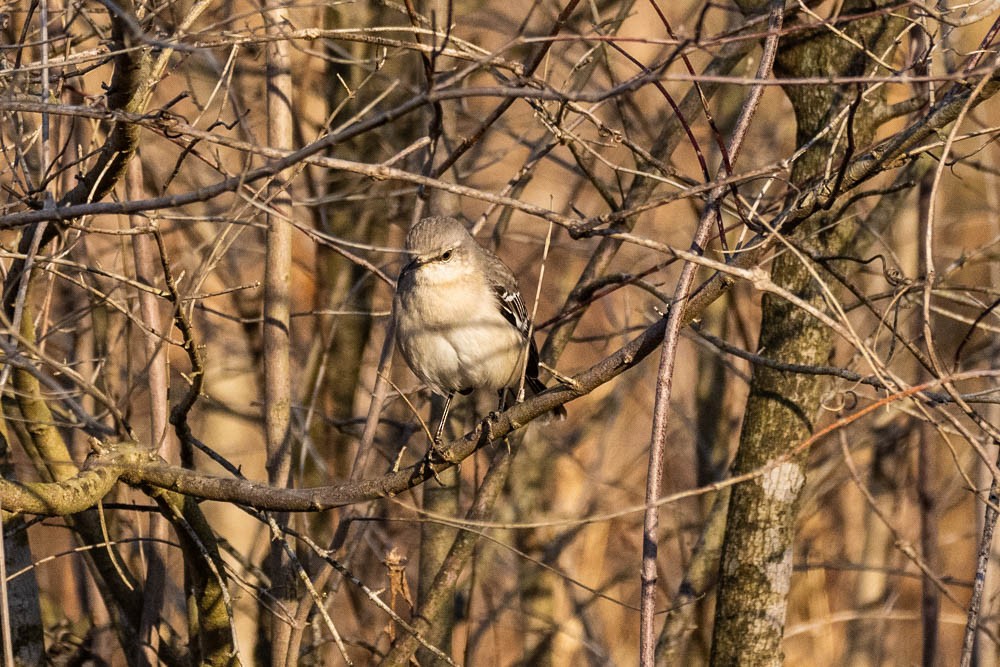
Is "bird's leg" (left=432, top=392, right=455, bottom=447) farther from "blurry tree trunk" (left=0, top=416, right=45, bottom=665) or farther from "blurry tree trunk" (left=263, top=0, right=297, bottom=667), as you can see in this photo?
"blurry tree trunk" (left=0, top=416, right=45, bottom=665)

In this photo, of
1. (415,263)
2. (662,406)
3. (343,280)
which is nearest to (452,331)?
(415,263)

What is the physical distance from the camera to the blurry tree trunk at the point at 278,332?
16.5 ft

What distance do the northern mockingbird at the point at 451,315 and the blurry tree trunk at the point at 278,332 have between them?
0.62 metres

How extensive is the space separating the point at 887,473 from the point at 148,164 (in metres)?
6.38

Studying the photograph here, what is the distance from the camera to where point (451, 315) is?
4980mm

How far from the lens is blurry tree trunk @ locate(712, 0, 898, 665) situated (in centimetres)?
509

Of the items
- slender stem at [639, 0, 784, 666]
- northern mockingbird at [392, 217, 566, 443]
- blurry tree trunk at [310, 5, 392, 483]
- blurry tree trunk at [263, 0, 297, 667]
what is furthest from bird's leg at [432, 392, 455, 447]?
slender stem at [639, 0, 784, 666]

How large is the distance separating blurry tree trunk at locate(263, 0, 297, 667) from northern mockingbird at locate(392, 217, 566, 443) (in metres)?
0.62

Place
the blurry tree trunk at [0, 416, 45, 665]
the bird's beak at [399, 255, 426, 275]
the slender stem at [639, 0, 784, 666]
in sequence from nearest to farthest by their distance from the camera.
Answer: the slender stem at [639, 0, 784, 666], the blurry tree trunk at [0, 416, 45, 665], the bird's beak at [399, 255, 426, 275]

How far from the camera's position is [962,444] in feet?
28.0

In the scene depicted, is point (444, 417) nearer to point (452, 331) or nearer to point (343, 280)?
point (452, 331)

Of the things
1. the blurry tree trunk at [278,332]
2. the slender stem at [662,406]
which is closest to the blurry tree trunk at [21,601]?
the blurry tree trunk at [278,332]

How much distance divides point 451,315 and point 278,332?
895 millimetres

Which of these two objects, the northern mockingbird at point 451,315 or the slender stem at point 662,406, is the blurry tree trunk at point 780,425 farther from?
the slender stem at point 662,406
